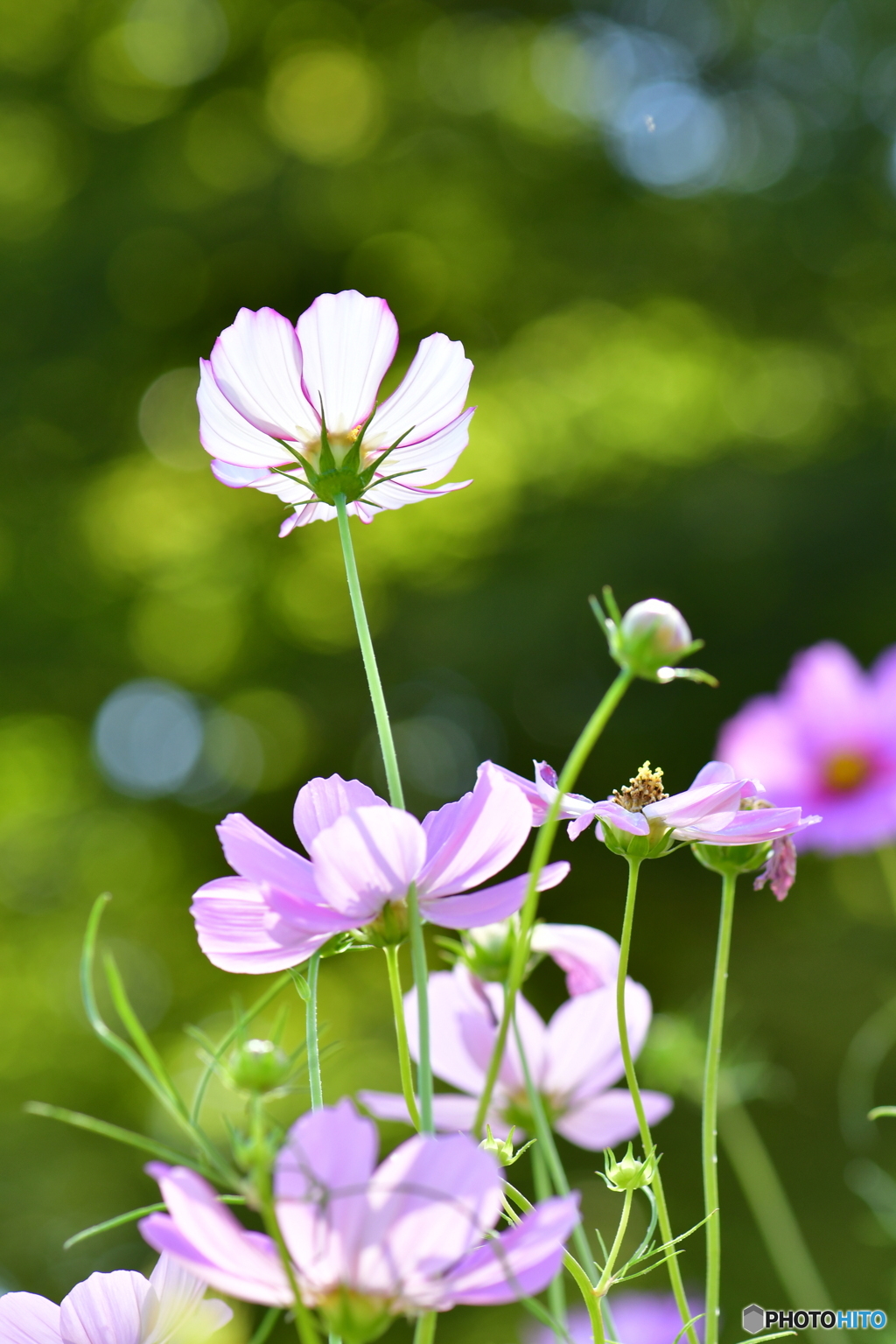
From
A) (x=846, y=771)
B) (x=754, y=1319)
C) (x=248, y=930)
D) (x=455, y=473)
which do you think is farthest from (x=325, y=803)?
(x=455, y=473)

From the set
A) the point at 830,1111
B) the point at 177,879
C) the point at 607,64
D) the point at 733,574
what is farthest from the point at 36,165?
the point at 830,1111

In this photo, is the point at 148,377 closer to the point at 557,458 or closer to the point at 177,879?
the point at 557,458

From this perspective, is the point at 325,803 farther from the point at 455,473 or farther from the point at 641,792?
the point at 455,473

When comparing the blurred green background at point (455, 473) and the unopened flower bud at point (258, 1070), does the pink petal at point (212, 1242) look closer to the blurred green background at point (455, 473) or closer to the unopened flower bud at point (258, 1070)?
the unopened flower bud at point (258, 1070)

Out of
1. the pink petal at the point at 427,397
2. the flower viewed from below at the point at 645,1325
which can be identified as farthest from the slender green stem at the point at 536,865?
the flower viewed from below at the point at 645,1325

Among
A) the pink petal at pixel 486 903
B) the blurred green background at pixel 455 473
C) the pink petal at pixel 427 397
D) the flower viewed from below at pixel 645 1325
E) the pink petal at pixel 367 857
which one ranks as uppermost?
the blurred green background at pixel 455 473
